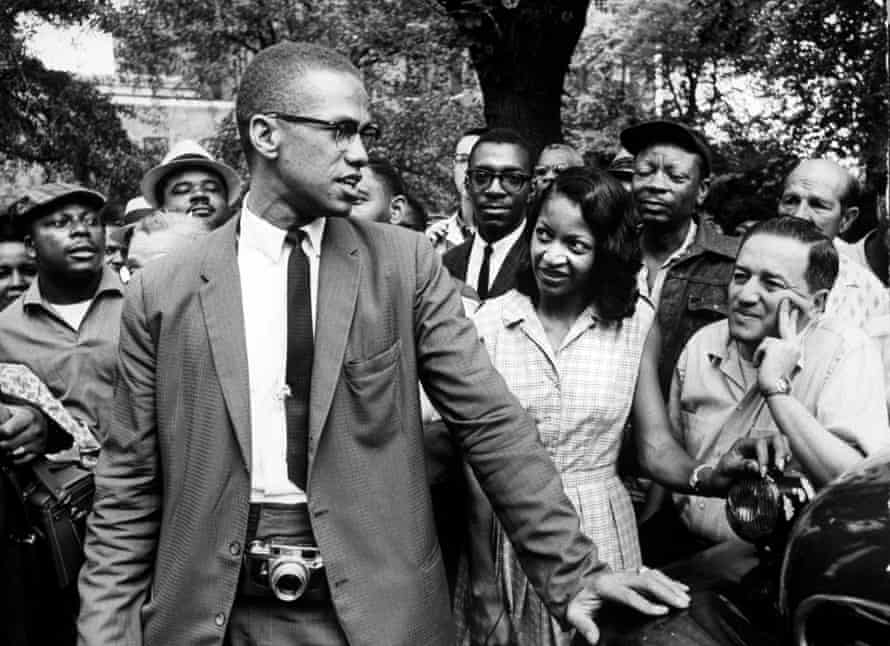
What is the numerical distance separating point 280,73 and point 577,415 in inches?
57.5

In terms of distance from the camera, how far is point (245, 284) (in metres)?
2.70

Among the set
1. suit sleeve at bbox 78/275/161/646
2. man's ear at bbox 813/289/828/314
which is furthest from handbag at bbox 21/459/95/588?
man's ear at bbox 813/289/828/314

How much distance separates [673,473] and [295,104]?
61.4 inches

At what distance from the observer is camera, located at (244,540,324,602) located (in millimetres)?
2545

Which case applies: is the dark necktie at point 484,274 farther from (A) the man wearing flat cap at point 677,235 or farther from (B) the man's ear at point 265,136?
(B) the man's ear at point 265,136

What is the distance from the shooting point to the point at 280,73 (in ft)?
8.93

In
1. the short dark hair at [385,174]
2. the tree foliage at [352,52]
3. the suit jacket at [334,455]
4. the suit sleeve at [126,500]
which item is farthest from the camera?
the tree foliage at [352,52]

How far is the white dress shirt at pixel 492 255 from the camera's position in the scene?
542 cm

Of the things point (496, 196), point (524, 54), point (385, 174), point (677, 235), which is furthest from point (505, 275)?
point (524, 54)

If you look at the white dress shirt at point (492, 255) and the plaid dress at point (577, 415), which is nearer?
the plaid dress at point (577, 415)

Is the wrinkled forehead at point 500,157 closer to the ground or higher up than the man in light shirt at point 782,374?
higher up

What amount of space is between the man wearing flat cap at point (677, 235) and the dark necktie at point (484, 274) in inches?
31.0

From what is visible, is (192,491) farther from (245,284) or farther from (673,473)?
(673,473)

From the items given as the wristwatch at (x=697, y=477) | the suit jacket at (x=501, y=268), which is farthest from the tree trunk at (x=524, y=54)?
the wristwatch at (x=697, y=477)
